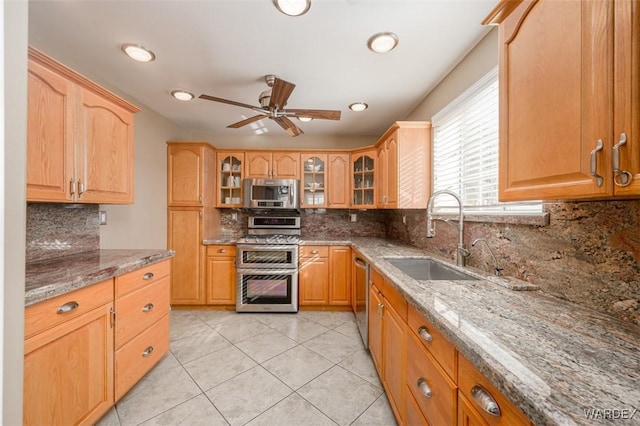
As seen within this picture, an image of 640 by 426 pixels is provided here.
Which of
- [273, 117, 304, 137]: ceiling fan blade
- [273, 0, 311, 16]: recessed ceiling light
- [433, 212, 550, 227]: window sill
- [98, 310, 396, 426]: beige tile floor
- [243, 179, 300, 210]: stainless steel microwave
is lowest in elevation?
[98, 310, 396, 426]: beige tile floor

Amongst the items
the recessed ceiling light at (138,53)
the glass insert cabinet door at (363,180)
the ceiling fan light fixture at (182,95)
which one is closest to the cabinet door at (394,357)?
the glass insert cabinet door at (363,180)

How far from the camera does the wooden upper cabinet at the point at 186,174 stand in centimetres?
317

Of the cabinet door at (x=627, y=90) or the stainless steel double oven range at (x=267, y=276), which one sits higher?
the cabinet door at (x=627, y=90)

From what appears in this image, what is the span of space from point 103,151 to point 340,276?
2.65m

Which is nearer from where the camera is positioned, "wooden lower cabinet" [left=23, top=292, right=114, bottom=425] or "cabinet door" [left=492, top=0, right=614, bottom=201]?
"cabinet door" [left=492, top=0, right=614, bottom=201]

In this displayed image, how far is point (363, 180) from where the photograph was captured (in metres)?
3.44

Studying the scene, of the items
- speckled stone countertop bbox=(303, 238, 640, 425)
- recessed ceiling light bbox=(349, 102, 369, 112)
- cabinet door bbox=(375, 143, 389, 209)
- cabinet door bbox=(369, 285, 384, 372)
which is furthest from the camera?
cabinet door bbox=(375, 143, 389, 209)

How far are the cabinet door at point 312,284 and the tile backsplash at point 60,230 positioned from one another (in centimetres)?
209

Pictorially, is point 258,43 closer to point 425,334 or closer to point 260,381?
point 425,334

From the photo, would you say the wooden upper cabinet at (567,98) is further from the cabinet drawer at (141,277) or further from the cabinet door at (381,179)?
the cabinet drawer at (141,277)

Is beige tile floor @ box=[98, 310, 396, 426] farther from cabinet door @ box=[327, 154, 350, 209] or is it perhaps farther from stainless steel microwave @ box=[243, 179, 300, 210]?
cabinet door @ box=[327, 154, 350, 209]

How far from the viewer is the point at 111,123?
1801 mm

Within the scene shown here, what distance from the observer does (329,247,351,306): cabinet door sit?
10.4 feet

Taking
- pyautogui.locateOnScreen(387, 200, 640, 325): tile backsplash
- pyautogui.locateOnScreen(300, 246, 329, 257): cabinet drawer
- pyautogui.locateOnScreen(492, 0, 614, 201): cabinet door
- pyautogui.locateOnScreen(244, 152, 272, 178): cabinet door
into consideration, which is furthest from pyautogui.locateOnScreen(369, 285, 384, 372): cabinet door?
pyautogui.locateOnScreen(244, 152, 272, 178): cabinet door
